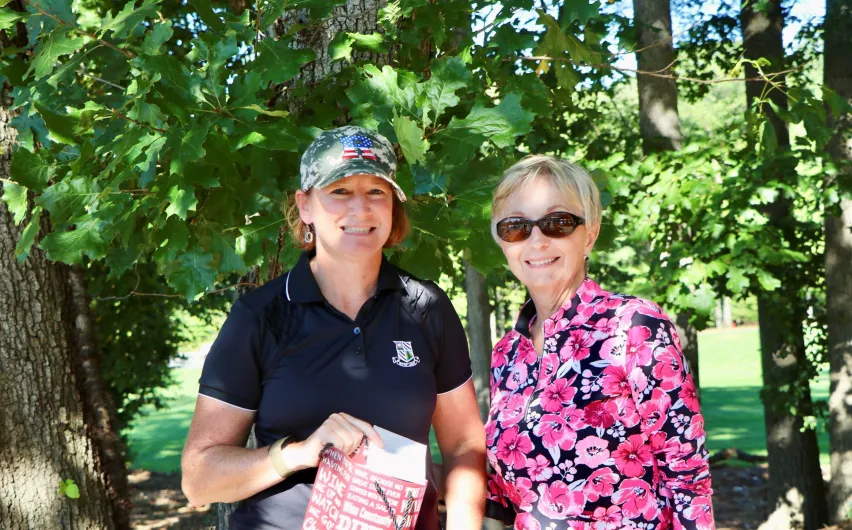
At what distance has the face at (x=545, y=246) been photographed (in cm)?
227

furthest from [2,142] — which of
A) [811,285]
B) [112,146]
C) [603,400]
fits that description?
[811,285]

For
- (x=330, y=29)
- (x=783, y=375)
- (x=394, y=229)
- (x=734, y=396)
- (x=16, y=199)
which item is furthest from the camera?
(x=734, y=396)

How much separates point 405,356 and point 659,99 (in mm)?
6857

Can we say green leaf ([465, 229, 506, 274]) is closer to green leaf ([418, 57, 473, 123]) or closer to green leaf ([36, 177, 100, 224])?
green leaf ([418, 57, 473, 123])

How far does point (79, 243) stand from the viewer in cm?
282

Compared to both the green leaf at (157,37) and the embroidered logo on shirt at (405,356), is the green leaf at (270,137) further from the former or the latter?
the embroidered logo on shirt at (405,356)

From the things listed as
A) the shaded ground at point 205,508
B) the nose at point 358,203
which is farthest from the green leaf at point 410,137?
the shaded ground at point 205,508

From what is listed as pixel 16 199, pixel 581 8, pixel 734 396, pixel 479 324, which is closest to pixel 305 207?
pixel 581 8

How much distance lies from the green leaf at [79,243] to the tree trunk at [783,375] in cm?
704

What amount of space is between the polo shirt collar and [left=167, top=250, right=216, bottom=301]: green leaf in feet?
2.03

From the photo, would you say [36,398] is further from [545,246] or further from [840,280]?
[840,280]

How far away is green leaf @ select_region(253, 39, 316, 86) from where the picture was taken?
275 centimetres

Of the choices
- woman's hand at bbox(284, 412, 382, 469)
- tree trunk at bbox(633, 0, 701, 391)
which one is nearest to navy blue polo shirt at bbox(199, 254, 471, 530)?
woman's hand at bbox(284, 412, 382, 469)

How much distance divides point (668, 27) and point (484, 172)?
6.24 metres
